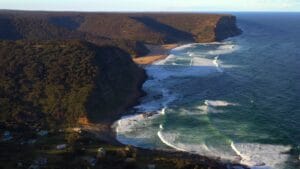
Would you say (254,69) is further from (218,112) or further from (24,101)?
(24,101)

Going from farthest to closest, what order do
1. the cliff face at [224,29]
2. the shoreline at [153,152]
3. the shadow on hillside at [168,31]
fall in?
1. the cliff face at [224,29]
2. the shadow on hillside at [168,31]
3. the shoreline at [153,152]

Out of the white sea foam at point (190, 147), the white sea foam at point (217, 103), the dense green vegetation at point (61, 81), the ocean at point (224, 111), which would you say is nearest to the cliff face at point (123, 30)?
the ocean at point (224, 111)

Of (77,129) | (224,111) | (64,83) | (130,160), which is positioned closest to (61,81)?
(64,83)

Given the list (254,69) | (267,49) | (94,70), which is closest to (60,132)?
(94,70)

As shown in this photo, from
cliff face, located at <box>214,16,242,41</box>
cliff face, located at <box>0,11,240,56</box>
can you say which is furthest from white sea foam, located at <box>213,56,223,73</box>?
cliff face, located at <box>214,16,242,41</box>

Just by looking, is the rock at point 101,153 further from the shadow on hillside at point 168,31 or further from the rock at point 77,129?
the shadow on hillside at point 168,31

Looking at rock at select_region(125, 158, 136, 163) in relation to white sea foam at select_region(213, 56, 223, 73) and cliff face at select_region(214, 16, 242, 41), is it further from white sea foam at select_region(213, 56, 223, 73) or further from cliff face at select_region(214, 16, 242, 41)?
cliff face at select_region(214, 16, 242, 41)
